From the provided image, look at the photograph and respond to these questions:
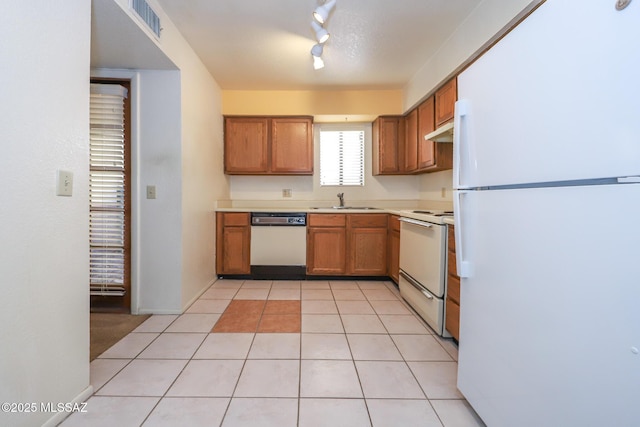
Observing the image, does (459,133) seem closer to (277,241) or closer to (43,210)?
(43,210)

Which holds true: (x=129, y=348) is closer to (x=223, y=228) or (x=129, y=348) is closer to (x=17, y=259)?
(x=17, y=259)

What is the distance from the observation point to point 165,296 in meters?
2.49

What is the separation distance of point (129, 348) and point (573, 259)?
2412mm

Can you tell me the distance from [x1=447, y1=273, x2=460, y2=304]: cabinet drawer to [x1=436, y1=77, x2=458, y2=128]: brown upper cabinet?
1421 mm

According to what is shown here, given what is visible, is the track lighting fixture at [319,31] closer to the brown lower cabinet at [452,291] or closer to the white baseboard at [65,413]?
the brown lower cabinet at [452,291]

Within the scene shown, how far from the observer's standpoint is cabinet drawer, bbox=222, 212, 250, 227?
138 inches

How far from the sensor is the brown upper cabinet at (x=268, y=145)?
12.2ft

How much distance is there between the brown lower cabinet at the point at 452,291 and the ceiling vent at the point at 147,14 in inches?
99.6

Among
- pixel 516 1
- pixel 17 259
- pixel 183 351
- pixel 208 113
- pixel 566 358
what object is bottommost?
pixel 183 351

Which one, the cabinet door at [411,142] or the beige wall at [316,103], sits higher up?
the beige wall at [316,103]

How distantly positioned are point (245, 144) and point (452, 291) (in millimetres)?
2964

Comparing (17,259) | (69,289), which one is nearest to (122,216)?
(69,289)

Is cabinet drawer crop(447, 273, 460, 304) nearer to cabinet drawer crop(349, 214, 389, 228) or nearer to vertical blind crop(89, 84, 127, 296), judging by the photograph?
cabinet drawer crop(349, 214, 389, 228)

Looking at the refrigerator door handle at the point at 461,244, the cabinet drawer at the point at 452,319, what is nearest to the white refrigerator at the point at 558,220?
the refrigerator door handle at the point at 461,244
